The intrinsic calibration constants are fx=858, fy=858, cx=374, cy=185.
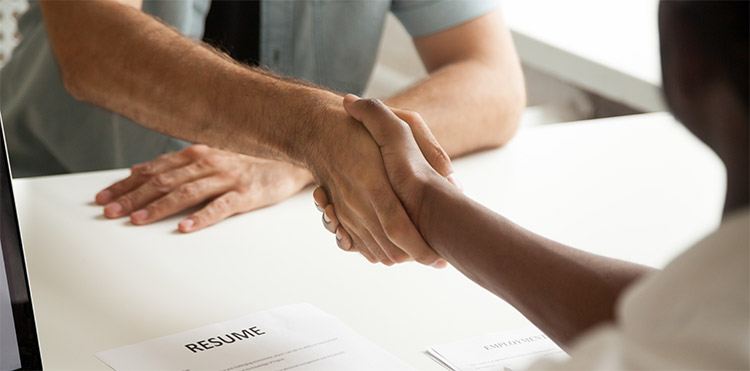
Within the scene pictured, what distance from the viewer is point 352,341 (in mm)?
808

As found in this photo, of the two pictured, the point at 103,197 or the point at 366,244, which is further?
the point at 103,197

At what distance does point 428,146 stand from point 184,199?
31 centimetres

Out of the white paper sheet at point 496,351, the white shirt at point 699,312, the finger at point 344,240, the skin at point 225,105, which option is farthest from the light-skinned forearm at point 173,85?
the white shirt at point 699,312

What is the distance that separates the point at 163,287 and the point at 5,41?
103 centimetres

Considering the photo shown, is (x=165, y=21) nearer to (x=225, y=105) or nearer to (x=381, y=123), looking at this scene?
(x=225, y=105)

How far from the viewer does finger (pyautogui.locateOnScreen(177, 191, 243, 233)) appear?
3.34ft

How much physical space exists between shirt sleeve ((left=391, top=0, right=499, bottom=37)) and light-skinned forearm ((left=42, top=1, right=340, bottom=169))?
0.50m

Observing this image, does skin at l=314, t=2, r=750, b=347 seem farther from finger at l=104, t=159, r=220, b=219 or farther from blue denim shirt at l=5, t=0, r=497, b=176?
blue denim shirt at l=5, t=0, r=497, b=176

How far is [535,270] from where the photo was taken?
708 millimetres

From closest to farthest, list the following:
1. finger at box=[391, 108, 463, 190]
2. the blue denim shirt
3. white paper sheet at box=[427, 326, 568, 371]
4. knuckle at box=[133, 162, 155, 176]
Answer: white paper sheet at box=[427, 326, 568, 371] < finger at box=[391, 108, 463, 190] < knuckle at box=[133, 162, 155, 176] < the blue denim shirt

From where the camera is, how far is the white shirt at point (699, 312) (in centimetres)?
45

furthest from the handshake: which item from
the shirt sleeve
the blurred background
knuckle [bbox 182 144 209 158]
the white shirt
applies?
the blurred background

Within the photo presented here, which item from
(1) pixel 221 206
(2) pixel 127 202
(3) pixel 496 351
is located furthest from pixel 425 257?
(2) pixel 127 202

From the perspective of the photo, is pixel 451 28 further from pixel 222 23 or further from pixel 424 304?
pixel 424 304
